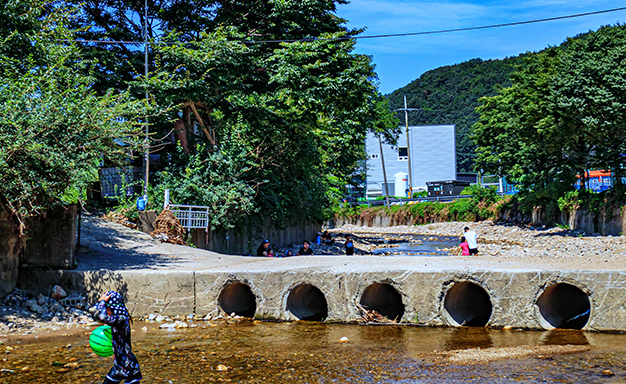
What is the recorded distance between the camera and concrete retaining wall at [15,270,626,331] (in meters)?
12.1

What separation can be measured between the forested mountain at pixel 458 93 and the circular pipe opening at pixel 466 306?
10951 cm

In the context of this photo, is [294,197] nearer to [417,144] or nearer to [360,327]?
[360,327]

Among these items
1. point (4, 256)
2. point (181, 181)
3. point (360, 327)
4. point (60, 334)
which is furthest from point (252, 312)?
point (181, 181)

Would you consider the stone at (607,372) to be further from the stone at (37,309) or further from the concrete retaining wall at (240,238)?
the concrete retaining wall at (240,238)

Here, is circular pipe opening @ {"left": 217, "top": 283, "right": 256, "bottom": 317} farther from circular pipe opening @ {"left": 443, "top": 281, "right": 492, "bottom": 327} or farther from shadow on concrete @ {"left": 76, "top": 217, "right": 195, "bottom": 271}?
circular pipe opening @ {"left": 443, "top": 281, "right": 492, "bottom": 327}

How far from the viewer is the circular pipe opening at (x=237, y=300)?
14.9 metres

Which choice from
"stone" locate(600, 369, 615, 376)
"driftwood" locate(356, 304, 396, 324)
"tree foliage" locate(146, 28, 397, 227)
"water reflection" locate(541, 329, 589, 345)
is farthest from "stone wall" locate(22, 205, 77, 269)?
"stone" locate(600, 369, 615, 376)

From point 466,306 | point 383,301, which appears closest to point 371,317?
point 383,301

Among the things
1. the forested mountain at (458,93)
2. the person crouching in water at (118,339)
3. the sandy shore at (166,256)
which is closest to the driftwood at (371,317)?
the sandy shore at (166,256)

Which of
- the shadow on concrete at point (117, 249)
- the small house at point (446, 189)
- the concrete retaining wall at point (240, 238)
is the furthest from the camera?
the small house at point (446, 189)

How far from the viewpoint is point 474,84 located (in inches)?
5536

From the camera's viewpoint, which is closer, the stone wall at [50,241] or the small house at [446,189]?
the stone wall at [50,241]

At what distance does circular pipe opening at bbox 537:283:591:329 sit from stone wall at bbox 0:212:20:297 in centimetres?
1236

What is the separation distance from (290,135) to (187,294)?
42.0 feet
